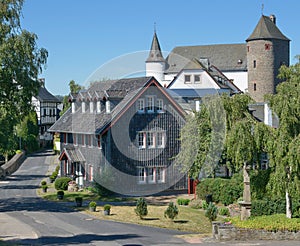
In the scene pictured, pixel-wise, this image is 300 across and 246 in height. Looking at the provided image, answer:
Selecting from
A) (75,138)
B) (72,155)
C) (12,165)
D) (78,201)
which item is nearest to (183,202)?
(78,201)

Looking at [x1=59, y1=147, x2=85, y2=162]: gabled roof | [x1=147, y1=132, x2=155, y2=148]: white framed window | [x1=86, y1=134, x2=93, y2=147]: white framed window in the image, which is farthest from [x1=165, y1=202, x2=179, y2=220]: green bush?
[x1=59, y1=147, x2=85, y2=162]: gabled roof

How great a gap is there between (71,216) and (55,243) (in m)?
9.21

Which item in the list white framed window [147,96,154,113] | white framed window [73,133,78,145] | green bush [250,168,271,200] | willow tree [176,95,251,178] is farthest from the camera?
white framed window [73,133,78,145]

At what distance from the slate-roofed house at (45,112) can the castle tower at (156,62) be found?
790 inches

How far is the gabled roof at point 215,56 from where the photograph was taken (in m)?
98.1

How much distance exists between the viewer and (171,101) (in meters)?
45.0

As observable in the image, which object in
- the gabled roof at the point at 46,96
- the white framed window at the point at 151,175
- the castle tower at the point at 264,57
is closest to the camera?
the white framed window at the point at 151,175

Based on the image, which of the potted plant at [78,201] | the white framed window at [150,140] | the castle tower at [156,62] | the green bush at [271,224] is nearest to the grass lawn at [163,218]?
the potted plant at [78,201]

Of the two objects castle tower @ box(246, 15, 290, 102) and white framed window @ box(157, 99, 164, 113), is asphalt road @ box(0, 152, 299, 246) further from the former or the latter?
castle tower @ box(246, 15, 290, 102)

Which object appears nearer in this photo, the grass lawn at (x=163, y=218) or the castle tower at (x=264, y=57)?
the grass lawn at (x=163, y=218)

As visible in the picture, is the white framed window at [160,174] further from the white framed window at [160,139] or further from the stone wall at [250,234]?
the stone wall at [250,234]

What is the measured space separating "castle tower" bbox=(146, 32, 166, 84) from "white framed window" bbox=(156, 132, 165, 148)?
55741mm

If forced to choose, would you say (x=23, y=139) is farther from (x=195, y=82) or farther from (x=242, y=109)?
(x=242, y=109)

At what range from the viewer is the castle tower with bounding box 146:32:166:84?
101m
